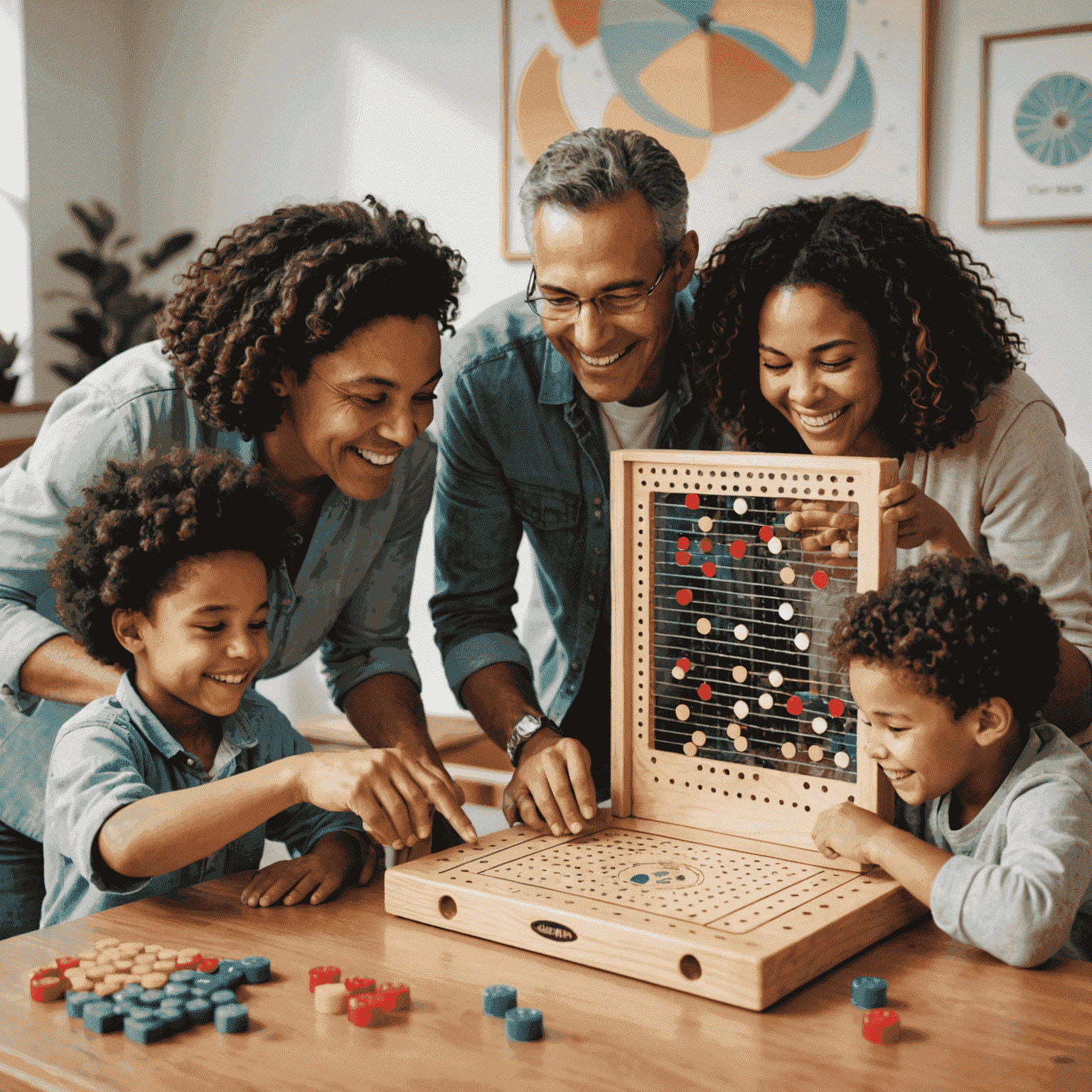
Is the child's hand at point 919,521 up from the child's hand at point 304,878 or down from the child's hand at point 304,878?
up

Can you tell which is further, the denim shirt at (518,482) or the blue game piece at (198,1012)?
the denim shirt at (518,482)

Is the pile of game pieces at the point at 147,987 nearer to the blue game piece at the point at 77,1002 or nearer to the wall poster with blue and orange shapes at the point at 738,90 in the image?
the blue game piece at the point at 77,1002

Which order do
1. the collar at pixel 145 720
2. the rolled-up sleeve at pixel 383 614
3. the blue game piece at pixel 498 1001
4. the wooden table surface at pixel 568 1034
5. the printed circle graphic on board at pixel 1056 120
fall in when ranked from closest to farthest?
the wooden table surface at pixel 568 1034
the blue game piece at pixel 498 1001
the collar at pixel 145 720
the rolled-up sleeve at pixel 383 614
the printed circle graphic on board at pixel 1056 120

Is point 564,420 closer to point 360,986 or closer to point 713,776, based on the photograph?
point 713,776

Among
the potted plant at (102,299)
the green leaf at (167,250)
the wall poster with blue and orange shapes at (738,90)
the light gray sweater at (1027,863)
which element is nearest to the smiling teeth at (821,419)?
the light gray sweater at (1027,863)

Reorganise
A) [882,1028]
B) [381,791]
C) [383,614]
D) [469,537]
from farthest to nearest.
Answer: [469,537] → [383,614] → [381,791] → [882,1028]

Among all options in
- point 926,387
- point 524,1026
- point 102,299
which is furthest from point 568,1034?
point 102,299

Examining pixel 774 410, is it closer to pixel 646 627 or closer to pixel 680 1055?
pixel 646 627

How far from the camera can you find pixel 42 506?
1.65 m

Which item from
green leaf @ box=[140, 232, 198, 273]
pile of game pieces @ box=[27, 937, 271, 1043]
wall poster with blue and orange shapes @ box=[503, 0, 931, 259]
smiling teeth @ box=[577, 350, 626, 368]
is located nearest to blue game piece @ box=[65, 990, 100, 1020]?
pile of game pieces @ box=[27, 937, 271, 1043]

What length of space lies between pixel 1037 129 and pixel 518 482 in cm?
172

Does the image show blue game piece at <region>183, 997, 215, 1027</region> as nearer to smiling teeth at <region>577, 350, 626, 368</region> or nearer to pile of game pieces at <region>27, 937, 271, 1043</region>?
pile of game pieces at <region>27, 937, 271, 1043</region>

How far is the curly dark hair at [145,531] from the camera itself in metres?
1.51

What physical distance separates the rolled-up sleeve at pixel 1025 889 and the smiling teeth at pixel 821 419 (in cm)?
55
